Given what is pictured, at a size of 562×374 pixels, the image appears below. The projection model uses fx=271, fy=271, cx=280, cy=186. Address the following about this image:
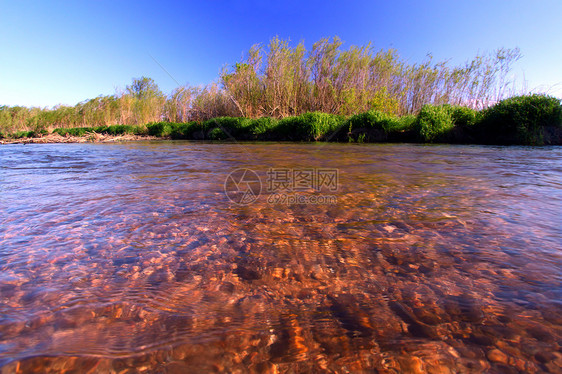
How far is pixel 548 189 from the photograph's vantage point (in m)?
2.97

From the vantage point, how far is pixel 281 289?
45.9 inches

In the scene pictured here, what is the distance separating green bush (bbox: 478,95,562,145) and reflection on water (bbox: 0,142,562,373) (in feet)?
37.4

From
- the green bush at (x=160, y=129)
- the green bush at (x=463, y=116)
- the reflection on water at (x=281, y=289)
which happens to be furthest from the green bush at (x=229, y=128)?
the reflection on water at (x=281, y=289)

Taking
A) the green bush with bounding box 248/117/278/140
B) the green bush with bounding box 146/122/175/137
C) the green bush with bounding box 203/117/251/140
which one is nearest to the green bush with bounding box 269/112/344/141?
the green bush with bounding box 248/117/278/140

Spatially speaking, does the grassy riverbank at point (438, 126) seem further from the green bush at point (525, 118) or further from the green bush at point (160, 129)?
the green bush at point (160, 129)

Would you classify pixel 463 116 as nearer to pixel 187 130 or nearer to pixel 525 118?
pixel 525 118

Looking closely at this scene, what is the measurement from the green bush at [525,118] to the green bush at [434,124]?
5.71 feet

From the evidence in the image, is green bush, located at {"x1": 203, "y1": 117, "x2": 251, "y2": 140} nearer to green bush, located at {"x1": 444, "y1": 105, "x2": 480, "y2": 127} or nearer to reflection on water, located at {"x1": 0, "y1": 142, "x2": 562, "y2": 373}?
green bush, located at {"x1": 444, "y1": 105, "x2": 480, "y2": 127}

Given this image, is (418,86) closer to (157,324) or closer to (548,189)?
(548,189)

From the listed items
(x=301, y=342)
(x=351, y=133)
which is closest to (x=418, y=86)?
(x=351, y=133)

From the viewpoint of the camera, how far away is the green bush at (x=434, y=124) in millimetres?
11570

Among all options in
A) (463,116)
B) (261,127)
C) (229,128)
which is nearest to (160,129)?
(229,128)

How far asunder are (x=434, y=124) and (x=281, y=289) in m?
12.7

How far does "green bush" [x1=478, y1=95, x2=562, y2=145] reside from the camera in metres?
10.5
